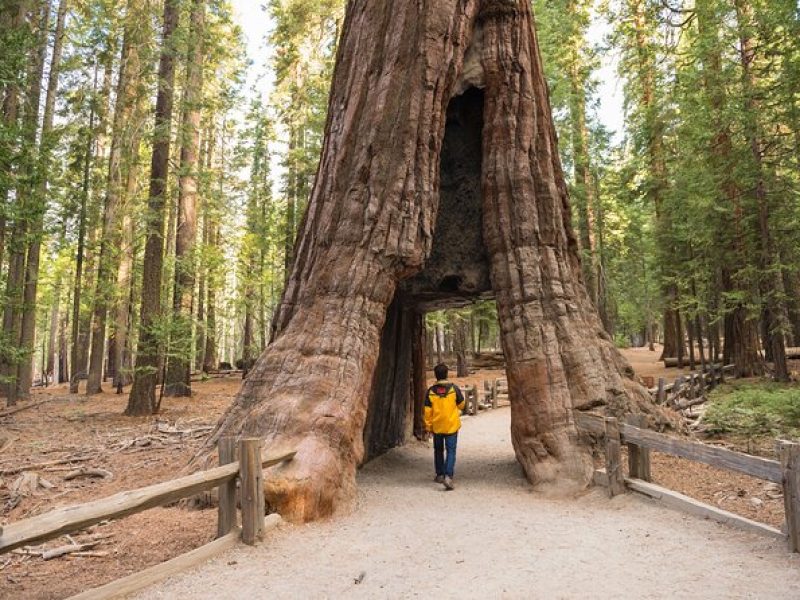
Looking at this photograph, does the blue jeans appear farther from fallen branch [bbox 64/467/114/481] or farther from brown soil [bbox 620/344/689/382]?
brown soil [bbox 620/344/689/382]

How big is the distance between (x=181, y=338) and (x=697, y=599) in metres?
14.1

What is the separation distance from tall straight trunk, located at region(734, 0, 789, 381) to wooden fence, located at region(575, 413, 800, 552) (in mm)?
12510

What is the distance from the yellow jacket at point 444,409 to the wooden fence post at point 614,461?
2.31 metres

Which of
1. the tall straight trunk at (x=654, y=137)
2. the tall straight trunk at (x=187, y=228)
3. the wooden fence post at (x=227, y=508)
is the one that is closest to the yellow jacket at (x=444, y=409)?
the wooden fence post at (x=227, y=508)

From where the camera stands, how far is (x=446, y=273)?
10.9m

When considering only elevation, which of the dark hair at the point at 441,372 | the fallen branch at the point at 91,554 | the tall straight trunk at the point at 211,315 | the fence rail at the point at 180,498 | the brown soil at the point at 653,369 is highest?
the tall straight trunk at the point at 211,315

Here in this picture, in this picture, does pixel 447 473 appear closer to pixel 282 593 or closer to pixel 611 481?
pixel 611 481

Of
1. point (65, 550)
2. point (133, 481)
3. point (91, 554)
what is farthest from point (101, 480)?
point (91, 554)

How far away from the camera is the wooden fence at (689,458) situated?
488cm

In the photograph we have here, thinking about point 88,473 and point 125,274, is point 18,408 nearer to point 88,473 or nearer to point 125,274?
point 125,274

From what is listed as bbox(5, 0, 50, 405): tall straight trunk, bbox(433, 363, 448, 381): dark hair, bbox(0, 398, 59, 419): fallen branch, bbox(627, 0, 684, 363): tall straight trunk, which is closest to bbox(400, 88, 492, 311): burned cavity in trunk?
bbox(433, 363, 448, 381): dark hair

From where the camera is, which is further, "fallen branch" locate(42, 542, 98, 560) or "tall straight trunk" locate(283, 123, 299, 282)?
"tall straight trunk" locate(283, 123, 299, 282)

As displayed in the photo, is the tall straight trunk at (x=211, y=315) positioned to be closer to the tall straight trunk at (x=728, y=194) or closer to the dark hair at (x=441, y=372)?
the dark hair at (x=441, y=372)

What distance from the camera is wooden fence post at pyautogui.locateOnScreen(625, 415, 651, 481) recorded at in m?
7.32
